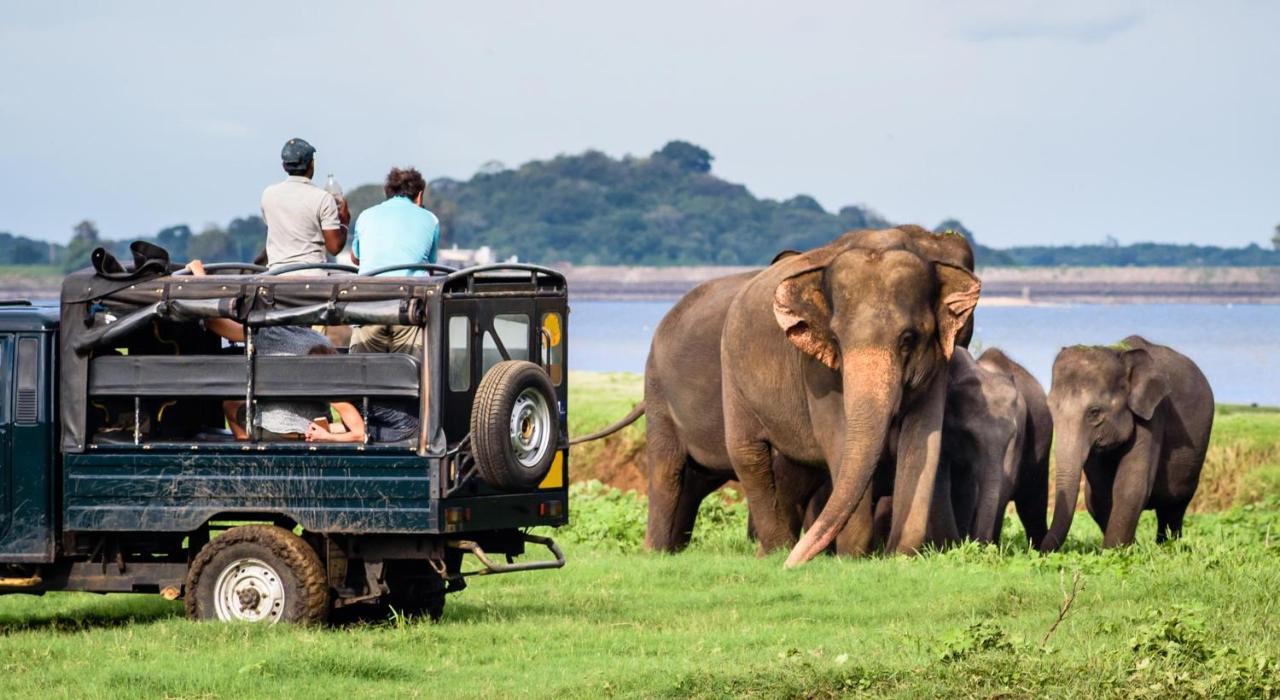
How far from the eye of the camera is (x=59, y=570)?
13789 mm

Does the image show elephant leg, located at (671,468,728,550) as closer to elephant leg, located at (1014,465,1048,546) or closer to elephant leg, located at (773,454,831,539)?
elephant leg, located at (773,454,831,539)

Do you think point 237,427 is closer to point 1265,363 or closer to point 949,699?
point 949,699

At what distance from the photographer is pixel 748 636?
1287cm

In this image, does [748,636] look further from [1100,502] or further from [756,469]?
[1100,502]

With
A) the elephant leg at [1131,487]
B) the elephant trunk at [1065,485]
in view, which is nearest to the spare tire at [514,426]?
the elephant trunk at [1065,485]

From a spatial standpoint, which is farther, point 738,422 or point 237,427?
point 738,422

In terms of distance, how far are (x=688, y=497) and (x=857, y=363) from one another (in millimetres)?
4573

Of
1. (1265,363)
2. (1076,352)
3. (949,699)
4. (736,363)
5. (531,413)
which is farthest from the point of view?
(1265,363)

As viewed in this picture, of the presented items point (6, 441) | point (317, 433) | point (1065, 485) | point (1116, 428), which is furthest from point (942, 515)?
point (6, 441)

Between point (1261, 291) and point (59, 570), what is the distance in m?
184

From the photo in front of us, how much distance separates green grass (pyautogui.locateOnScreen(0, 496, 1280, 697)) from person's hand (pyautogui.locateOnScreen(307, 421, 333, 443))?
112 cm

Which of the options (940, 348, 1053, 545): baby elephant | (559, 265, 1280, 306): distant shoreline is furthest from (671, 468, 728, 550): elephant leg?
(559, 265, 1280, 306): distant shoreline

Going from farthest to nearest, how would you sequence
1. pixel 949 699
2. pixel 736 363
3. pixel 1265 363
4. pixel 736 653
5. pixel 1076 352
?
pixel 1265 363
pixel 1076 352
pixel 736 363
pixel 736 653
pixel 949 699

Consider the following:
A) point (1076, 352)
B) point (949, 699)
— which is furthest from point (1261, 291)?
point (949, 699)
